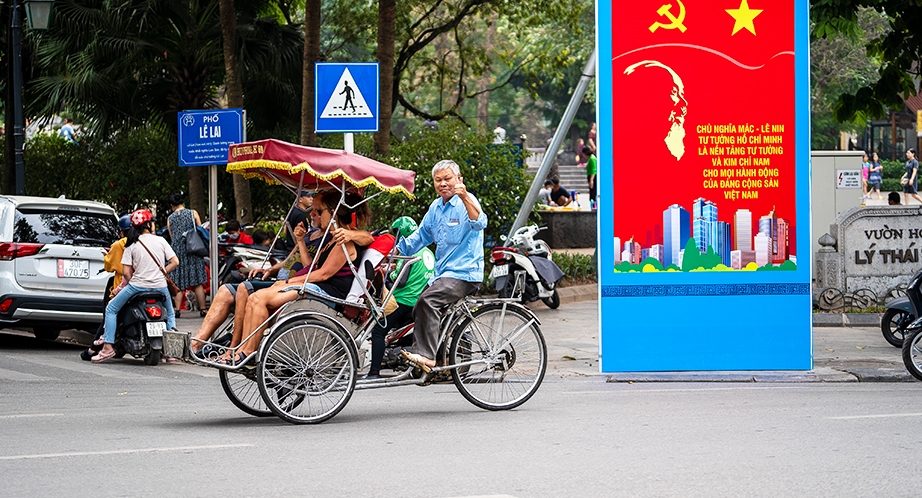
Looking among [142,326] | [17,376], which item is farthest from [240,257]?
[17,376]

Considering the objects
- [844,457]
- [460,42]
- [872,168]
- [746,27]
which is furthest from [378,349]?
[872,168]

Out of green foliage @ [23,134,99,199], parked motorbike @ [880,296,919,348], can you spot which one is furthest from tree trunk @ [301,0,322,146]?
parked motorbike @ [880,296,919,348]

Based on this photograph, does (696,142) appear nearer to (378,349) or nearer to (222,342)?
(378,349)

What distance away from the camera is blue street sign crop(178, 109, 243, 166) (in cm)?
1628

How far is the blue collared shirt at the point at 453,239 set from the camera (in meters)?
9.29

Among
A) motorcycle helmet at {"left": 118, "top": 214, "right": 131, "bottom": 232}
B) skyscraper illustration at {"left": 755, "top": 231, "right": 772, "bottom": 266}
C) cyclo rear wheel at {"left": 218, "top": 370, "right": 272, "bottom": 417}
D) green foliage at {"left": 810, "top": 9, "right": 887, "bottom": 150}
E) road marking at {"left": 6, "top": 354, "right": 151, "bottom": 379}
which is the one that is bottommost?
road marking at {"left": 6, "top": 354, "right": 151, "bottom": 379}

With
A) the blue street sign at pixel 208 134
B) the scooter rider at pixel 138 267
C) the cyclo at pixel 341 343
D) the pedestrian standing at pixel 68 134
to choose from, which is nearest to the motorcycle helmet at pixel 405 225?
the cyclo at pixel 341 343

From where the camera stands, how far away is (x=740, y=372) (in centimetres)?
1247

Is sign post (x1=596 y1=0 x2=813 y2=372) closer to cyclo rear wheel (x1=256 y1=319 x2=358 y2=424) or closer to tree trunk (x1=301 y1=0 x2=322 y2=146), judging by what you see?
cyclo rear wheel (x1=256 y1=319 x2=358 y2=424)

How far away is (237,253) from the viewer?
1856 cm

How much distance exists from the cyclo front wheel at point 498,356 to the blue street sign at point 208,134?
758 centimetres

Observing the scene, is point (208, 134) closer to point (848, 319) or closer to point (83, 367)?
point (83, 367)

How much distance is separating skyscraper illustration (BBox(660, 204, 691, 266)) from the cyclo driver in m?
2.99

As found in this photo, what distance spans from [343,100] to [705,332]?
14.3ft
